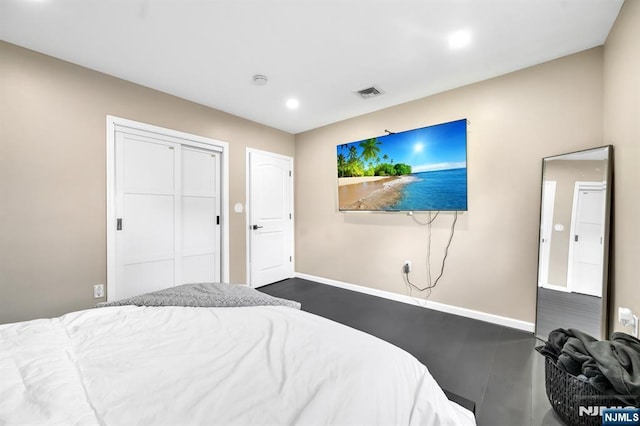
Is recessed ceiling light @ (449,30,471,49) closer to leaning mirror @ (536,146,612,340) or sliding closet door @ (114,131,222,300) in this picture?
leaning mirror @ (536,146,612,340)

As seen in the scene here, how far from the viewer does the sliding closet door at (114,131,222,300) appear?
276 cm

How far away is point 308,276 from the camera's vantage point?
443 centimetres

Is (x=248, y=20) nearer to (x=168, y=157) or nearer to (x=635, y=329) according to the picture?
(x=168, y=157)

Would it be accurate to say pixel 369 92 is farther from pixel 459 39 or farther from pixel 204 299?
pixel 204 299

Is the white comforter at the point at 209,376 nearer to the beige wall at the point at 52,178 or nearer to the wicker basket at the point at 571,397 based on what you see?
the wicker basket at the point at 571,397

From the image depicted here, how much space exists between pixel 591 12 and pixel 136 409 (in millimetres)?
3357

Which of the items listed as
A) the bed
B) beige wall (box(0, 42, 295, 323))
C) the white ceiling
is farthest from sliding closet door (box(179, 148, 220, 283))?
the bed

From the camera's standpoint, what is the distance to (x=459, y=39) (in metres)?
2.13

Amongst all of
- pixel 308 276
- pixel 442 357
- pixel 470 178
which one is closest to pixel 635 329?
pixel 442 357

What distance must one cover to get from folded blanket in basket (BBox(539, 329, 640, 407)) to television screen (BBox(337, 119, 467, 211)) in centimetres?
155

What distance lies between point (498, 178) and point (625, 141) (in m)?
0.95

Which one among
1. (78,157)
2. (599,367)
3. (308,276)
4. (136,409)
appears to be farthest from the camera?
(308,276)

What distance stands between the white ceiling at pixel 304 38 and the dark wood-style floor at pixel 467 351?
258cm

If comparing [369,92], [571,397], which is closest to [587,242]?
[571,397]
